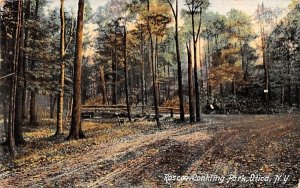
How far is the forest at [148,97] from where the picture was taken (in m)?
3.72

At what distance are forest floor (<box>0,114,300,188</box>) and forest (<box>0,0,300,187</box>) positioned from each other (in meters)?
0.01

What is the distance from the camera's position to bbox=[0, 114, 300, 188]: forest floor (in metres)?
3.56

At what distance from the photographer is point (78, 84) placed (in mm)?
4871

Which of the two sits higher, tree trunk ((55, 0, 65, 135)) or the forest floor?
tree trunk ((55, 0, 65, 135))

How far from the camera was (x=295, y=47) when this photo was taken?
4.11m

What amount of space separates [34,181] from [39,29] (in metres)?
2.14

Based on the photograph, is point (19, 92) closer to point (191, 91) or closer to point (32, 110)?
point (32, 110)

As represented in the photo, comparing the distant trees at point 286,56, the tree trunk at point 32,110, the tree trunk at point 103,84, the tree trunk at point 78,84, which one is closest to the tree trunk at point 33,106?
the tree trunk at point 32,110

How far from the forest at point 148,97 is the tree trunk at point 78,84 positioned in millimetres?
16

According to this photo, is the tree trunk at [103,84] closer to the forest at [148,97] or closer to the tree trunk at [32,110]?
the forest at [148,97]

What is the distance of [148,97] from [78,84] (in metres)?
1.07

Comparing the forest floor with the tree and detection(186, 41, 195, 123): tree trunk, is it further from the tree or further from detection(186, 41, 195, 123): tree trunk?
the tree

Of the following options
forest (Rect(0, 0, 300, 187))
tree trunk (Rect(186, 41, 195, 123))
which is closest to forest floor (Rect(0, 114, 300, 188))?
forest (Rect(0, 0, 300, 187))

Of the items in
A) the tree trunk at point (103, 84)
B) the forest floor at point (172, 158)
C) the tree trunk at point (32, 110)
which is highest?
the tree trunk at point (103, 84)
